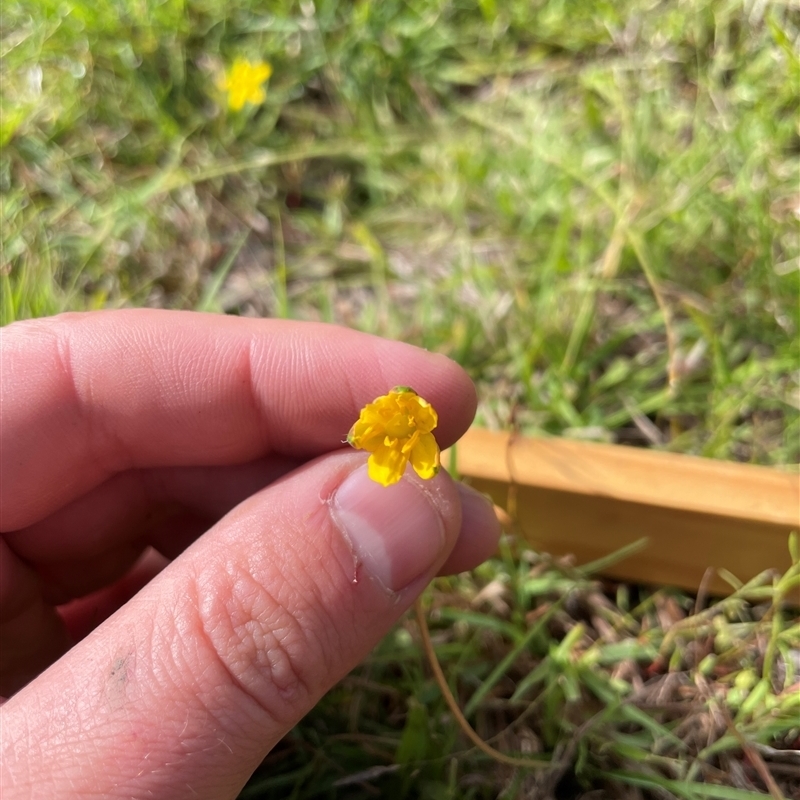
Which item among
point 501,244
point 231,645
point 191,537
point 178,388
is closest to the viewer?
point 231,645

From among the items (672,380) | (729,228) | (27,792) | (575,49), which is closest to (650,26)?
(575,49)

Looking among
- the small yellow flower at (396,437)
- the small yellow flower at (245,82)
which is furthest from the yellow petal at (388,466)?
the small yellow flower at (245,82)

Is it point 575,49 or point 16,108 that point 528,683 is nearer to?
point 575,49

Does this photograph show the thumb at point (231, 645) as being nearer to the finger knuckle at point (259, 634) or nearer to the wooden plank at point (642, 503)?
the finger knuckle at point (259, 634)

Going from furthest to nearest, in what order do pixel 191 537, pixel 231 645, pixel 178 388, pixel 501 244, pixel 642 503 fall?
pixel 501 244 → pixel 191 537 → pixel 642 503 → pixel 178 388 → pixel 231 645

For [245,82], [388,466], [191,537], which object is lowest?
[191,537]

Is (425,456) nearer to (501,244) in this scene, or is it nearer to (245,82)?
(501,244)

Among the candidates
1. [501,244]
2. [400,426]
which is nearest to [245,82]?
[501,244]
